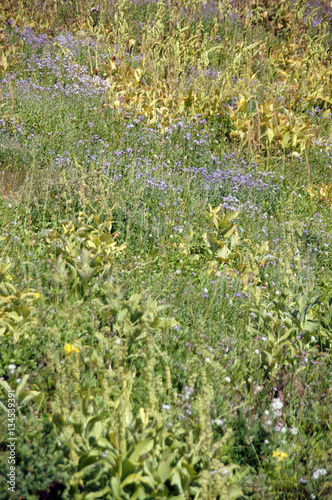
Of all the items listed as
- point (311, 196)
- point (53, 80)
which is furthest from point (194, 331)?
point (53, 80)

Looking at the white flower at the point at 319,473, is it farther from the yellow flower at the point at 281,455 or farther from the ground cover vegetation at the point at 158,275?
the yellow flower at the point at 281,455

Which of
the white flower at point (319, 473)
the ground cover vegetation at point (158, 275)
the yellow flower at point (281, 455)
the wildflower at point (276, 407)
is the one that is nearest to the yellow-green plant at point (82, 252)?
the ground cover vegetation at point (158, 275)

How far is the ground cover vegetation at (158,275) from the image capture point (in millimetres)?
1916

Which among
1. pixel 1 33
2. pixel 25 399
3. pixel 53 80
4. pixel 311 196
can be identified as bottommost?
pixel 311 196

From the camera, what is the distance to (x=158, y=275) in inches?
138

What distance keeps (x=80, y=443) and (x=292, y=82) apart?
25.6 feet

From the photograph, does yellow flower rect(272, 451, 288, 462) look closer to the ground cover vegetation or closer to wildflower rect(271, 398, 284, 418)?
the ground cover vegetation

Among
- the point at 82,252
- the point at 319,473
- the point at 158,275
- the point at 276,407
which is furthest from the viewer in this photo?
the point at 158,275

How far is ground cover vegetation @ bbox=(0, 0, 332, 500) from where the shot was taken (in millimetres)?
1916

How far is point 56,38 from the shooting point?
745 centimetres

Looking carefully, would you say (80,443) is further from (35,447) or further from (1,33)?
(1,33)

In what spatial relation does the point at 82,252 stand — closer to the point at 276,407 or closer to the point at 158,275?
the point at 158,275

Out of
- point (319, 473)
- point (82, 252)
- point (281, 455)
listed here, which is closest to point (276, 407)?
point (281, 455)

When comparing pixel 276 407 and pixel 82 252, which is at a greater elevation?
pixel 82 252
